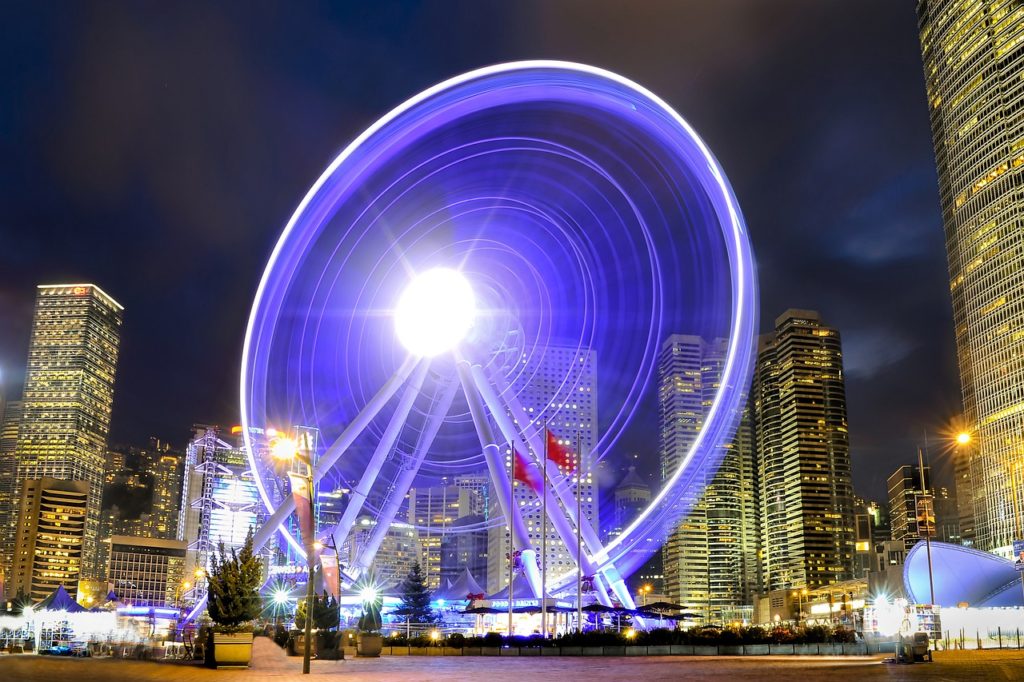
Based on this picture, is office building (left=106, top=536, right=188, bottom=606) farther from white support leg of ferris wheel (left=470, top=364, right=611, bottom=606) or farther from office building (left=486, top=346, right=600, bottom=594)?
white support leg of ferris wheel (left=470, top=364, right=611, bottom=606)

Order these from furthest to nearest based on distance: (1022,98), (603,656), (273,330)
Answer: (1022,98), (273,330), (603,656)

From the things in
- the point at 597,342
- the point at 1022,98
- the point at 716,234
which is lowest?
the point at 597,342

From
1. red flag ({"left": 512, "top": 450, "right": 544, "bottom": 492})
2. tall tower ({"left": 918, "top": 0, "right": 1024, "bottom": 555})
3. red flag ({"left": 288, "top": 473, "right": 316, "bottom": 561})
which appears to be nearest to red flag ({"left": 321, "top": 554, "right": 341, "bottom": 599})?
red flag ({"left": 288, "top": 473, "right": 316, "bottom": 561})

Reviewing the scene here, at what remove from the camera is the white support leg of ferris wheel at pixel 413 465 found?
153 ft

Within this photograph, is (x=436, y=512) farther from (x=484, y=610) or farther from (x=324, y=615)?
(x=324, y=615)

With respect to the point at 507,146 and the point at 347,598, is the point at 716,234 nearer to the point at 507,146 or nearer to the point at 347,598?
the point at 507,146

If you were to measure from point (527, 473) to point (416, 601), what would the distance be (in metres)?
37.6

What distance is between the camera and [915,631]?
1043 inches

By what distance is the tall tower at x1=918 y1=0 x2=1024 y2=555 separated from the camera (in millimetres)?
108875

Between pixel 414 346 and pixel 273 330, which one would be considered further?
pixel 414 346

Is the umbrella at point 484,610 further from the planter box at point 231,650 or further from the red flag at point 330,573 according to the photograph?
the planter box at point 231,650

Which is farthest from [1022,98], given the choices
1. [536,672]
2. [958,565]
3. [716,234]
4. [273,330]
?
[536,672]

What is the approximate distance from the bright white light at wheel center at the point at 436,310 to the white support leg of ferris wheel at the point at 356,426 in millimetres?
1290

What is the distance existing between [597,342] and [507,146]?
8338 millimetres
